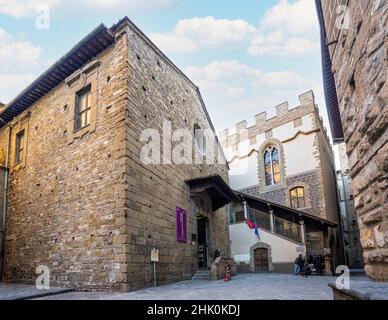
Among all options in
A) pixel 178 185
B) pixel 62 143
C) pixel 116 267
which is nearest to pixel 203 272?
pixel 178 185

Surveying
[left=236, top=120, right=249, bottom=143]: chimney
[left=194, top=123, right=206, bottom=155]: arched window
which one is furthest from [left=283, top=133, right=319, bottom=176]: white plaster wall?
[left=194, top=123, right=206, bottom=155]: arched window

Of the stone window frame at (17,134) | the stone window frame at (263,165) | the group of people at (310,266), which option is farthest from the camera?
the stone window frame at (263,165)

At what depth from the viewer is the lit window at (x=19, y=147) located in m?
12.4

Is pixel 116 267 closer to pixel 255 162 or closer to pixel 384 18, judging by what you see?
pixel 384 18

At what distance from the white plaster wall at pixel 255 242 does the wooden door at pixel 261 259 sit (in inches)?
15.9

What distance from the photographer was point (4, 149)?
43.7ft

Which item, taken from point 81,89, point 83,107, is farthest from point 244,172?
point 81,89

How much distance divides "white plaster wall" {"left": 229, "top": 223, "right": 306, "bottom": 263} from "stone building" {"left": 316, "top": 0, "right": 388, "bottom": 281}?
11687mm

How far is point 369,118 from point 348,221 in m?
26.7

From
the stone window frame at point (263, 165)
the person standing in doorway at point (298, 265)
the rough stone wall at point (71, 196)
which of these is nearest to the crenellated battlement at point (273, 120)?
the stone window frame at point (263, 165)

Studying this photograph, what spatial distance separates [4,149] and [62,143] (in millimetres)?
4786

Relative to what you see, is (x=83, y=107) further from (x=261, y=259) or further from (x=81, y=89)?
(x=261, y=259)

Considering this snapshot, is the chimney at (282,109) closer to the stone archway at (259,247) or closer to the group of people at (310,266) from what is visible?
the stone archway at (259,247)

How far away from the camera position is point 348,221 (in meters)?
26.8
